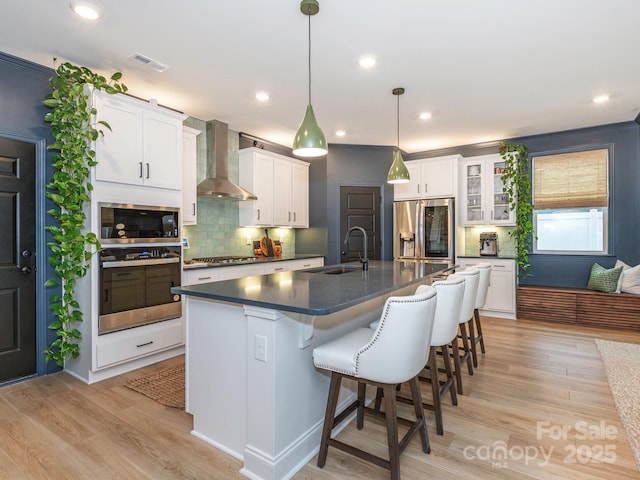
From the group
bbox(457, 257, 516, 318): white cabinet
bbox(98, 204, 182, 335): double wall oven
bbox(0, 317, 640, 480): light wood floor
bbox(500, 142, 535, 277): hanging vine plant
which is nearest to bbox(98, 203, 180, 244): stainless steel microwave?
bbox(98, 204, 182, 335): double wall oven

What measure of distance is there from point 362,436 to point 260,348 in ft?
3.12

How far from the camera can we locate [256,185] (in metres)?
4.91

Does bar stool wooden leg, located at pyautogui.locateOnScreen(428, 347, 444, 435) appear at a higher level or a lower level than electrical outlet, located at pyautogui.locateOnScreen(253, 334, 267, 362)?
lower

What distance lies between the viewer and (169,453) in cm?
195

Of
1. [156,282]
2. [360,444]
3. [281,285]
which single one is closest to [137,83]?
[156,282]

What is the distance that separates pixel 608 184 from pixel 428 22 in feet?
13.3

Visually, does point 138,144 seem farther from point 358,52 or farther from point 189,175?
point 358,52

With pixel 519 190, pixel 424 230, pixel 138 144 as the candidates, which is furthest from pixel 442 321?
pixel 519 190

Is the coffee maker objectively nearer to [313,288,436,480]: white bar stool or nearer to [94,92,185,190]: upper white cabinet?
[313,288,436,480]: white bar stool

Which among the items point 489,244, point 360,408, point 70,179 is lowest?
point 360,408

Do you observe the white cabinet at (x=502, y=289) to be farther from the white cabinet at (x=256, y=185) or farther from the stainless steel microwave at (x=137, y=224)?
the stainless steel microwave at (x=137, y=224)

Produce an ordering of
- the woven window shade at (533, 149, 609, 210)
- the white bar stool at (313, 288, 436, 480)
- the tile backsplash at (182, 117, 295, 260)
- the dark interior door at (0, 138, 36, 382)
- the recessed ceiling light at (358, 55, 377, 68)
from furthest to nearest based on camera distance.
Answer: the woven window shade at (533, 149, 609, 210)
the tile backsplash at (182, 117, 295, 260)
the recessed ceiling light at (358, 55, 377, 68)
the dark interior door at (0, 138, 36, 382)
the white bar stool at (313, 288, 436, 480)

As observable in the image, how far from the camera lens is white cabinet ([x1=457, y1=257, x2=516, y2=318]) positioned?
5105mm

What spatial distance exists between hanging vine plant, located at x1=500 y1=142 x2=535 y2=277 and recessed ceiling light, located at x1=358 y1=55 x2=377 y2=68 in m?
3.19
